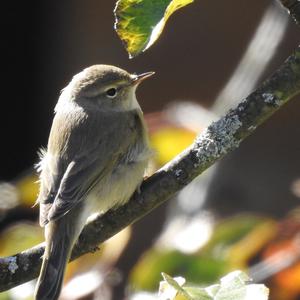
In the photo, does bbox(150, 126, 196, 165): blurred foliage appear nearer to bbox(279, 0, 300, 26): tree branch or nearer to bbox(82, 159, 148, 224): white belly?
bbox(82, 159, 148, 224): white belly

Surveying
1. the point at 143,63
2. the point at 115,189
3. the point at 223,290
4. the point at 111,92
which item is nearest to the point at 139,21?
the point at 223,290

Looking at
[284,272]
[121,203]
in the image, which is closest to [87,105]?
[121,203]

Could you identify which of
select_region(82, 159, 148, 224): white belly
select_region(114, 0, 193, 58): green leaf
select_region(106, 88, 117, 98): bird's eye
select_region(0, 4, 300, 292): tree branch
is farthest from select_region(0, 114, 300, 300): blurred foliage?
select_region(114, 0, 193, 58): green leaf

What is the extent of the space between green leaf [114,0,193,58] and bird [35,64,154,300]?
2.79ft

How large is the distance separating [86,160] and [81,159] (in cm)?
2

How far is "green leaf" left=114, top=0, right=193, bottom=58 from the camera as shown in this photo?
183 cm

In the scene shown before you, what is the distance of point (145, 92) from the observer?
22.5ft

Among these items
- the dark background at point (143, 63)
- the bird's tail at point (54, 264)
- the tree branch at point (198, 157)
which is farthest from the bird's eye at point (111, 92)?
the dark background at point (143, 63)

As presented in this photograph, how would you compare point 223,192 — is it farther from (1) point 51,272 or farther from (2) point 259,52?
(1) point 51,272

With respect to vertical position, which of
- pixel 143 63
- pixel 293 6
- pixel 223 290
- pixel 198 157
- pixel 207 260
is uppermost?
pixel 293 6

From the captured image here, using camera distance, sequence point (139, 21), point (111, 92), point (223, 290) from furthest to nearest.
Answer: point (111, 92), point (139, 21), point (223, 290)

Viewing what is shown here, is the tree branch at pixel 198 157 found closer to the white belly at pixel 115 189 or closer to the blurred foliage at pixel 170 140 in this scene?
the white belly at pixel 115 189

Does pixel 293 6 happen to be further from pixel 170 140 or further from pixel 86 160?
pixel 86 160

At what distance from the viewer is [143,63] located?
22.4ft
